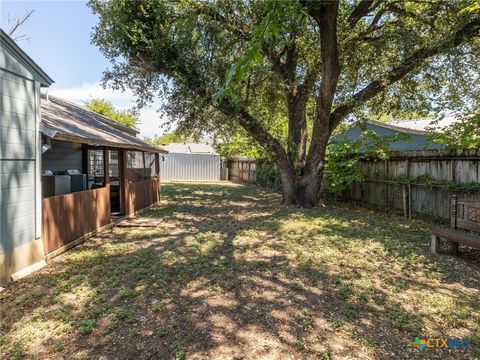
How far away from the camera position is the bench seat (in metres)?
4.11

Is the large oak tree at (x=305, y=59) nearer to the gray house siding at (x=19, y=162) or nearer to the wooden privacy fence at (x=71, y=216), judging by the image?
the wooden privacy fence at (x=71, y=216)

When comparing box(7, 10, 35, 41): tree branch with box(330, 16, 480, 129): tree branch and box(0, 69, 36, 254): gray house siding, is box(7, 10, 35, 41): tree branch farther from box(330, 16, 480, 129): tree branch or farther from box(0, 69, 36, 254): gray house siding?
box(330, 16, 480, 129): tree branch

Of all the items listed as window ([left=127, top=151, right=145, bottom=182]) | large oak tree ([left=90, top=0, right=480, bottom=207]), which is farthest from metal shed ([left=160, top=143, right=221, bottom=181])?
window ([left=127, top=151, right=145, bottom=182])

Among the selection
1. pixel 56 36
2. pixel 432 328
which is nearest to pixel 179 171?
pixel 56 36

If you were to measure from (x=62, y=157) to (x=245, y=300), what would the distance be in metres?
6.65

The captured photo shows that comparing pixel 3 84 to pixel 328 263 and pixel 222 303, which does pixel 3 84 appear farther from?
pixel 328 263

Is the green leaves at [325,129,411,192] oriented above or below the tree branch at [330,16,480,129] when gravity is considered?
below

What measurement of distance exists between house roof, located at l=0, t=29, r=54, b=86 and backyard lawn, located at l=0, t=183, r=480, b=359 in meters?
2.78

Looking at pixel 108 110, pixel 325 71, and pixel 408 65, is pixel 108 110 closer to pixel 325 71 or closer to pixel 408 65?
pixel 325 71

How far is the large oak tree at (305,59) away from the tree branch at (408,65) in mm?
26

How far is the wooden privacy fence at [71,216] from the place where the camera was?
15.3ft

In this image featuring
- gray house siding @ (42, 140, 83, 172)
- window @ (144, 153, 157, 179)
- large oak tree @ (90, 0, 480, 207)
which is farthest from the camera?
window @ (144, 153, 157, 179)

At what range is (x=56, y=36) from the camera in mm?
7445

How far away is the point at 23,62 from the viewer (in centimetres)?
405
